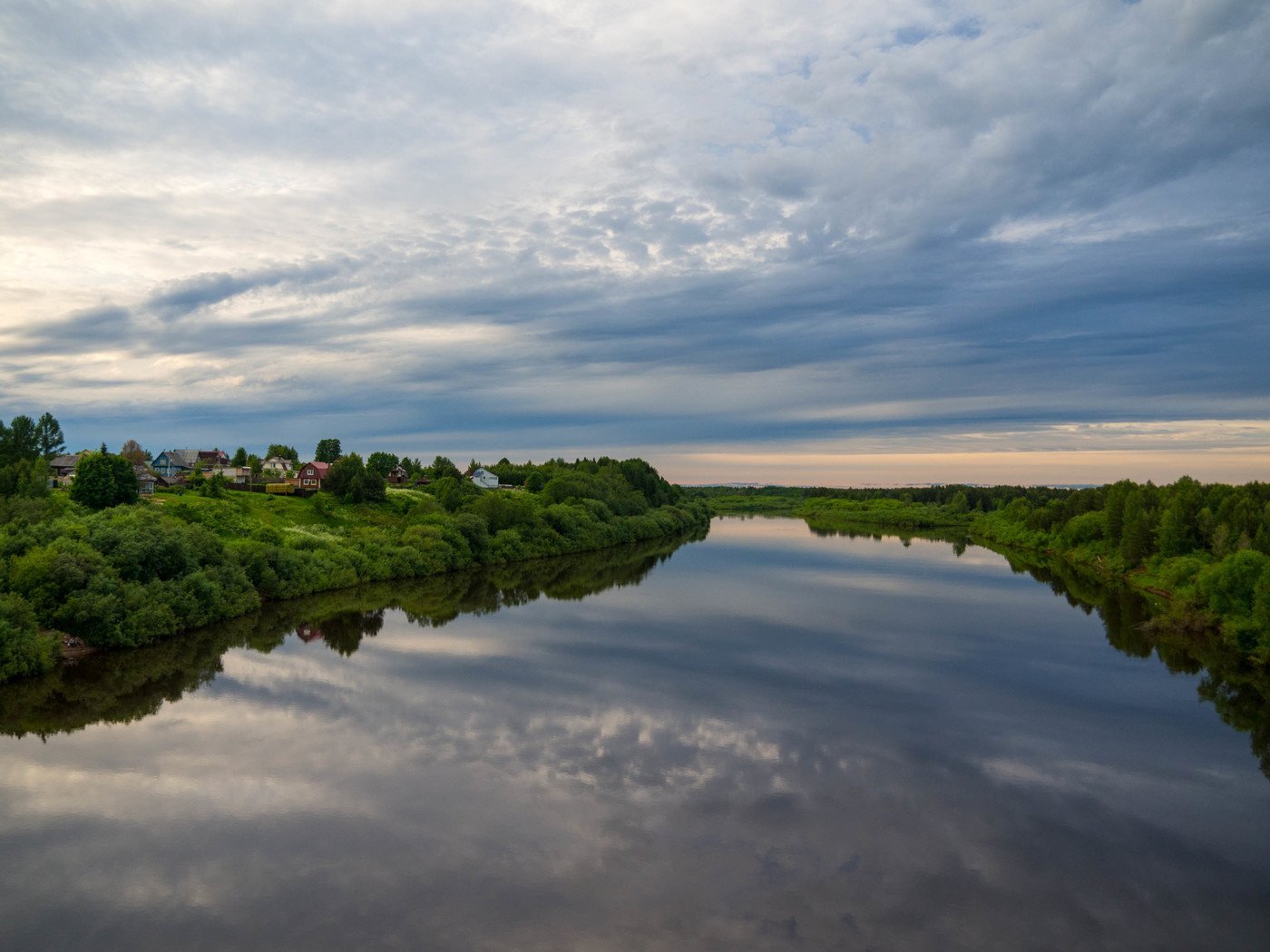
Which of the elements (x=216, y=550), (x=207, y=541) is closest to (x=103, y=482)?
(x=216, y=550)

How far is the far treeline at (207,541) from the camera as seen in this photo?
103 feet

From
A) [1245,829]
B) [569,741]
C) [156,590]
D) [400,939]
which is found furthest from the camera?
[156,590]

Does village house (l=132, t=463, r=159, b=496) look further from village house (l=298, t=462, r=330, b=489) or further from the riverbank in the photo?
village house (l=298, t=462, r=330, b=489)

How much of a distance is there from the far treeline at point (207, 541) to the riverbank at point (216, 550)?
0.24 ft

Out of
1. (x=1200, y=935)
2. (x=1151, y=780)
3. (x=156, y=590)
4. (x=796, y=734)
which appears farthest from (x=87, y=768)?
(x=1151, y=780)

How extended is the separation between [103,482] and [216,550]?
1547 centimetres

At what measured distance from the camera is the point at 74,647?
3139 centimetres

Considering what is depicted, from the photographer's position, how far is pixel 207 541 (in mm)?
40688

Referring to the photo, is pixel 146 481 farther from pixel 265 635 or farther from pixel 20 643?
pixel 20 643

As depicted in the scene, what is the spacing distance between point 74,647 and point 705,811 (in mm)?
27909

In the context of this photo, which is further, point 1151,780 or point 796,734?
point 796,734

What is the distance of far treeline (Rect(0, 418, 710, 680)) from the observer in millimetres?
31266

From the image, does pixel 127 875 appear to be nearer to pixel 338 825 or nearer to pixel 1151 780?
pixel 338 825

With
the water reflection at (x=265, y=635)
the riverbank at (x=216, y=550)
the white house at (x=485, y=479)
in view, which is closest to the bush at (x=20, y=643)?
the riverbank at (x=216, y=550)
